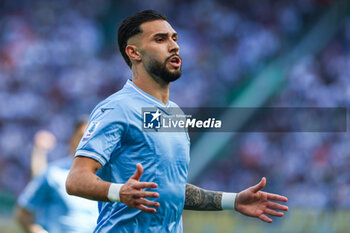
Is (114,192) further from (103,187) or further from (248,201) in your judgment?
(248,201)

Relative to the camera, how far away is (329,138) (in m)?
10.4

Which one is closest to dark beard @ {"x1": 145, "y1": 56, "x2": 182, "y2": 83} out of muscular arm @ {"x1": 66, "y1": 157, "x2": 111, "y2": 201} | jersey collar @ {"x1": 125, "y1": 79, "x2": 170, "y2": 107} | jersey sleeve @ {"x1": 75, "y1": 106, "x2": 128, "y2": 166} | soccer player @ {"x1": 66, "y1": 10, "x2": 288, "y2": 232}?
soccer player @ {"x1": 66, "y1": 10, "x2": 288, "y2": 232}

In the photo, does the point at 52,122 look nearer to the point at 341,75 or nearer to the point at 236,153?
the point at 236,153

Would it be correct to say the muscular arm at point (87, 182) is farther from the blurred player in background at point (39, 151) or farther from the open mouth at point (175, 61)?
the blurred player in background at point (39, 151)

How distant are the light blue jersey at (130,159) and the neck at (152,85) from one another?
A: 0.61 ft

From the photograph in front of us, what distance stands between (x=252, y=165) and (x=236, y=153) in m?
0.51

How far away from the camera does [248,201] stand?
10.1 ft

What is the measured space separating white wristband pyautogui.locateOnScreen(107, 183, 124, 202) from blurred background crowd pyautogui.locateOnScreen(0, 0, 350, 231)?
7471mm

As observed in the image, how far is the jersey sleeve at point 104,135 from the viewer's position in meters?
2.57

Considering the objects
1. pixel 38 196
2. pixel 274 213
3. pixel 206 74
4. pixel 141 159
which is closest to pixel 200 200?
pixel 274 213

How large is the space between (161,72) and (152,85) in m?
0.09

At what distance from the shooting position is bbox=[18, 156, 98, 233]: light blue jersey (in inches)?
194

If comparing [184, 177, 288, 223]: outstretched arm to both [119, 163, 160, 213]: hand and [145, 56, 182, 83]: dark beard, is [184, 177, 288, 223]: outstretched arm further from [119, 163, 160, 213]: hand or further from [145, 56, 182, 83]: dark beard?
[119, 163, 160, 213]: hand

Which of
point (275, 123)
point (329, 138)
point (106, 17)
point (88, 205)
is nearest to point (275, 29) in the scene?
point (275, 123)
